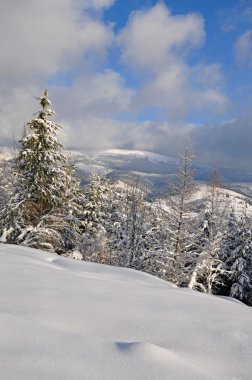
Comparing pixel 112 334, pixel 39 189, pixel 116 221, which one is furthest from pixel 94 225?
pixel 112 334

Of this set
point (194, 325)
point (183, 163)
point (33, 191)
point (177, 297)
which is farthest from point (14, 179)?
point (194, 325)

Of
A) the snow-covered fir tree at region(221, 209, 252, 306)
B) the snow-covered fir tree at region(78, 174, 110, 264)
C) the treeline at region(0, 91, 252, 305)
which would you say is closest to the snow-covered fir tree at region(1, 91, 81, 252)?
the treeline at region(0, 91, 252, 305)

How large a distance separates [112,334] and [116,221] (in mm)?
32849

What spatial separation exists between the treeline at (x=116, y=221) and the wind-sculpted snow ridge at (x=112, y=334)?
10.2 metres

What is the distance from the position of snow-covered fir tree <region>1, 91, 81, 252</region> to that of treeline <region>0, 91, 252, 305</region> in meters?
0.04

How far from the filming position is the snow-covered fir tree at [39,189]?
15.0 metres

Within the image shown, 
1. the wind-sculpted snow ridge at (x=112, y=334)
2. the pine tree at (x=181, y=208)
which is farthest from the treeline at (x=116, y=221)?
the wind-sculpted snow ridge at (x=112, y=334)

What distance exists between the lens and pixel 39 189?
1537 centimetres

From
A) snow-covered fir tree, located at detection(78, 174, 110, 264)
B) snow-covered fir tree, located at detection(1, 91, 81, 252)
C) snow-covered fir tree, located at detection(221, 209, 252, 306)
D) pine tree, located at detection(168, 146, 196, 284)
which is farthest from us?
snow-covered fir tree, located at detection(221, 209, 252, 306)

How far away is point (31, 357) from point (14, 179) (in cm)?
1478

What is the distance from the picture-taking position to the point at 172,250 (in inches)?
839

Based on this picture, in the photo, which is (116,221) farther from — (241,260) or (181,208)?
(181,208)

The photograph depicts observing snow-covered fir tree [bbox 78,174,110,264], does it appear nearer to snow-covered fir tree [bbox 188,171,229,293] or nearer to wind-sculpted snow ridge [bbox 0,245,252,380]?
snow-covered fir tree [bbox 188,171,229,293]

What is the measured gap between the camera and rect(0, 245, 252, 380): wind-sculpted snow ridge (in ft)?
8.97
